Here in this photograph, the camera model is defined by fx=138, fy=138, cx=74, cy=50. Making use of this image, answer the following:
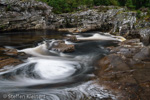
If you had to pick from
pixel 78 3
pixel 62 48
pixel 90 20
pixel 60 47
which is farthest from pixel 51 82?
pixel 78 3

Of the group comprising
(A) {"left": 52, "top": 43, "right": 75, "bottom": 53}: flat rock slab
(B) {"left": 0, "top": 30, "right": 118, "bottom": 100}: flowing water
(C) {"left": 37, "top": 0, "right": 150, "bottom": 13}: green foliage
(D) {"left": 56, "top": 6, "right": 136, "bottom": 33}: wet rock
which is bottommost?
(B) {"left": 0, "top": 30, "right": 118, "bottom": 100}: flowing water

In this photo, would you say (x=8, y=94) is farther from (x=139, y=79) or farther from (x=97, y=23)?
(x=97, y=23)

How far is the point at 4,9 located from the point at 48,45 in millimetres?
16367

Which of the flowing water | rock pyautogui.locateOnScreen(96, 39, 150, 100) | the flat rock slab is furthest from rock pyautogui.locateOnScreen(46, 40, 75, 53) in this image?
rock pyautogui.locateOnScreen(96, 39, 150, 100)

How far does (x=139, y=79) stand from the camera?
20.7ft

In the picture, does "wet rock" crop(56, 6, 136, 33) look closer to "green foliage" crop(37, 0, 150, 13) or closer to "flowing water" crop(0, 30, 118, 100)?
"green foliage" crop(37, 0, 150, 13)

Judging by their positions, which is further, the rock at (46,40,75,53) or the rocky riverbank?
the rock at (46,40,75,53)

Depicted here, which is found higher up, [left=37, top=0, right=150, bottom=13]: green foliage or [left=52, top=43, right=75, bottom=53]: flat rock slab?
[left=37, top=0, right=150, bottom=13]: green foliage

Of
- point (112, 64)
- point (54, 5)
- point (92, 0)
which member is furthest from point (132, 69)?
point (92, 0)

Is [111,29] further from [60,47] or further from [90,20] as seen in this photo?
[60,47]

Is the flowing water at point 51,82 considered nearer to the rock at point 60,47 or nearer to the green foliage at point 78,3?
the rock at point 60,47

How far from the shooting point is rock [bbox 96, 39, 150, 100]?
5328 mm

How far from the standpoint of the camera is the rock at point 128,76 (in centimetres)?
533

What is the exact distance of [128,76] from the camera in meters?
6.68
